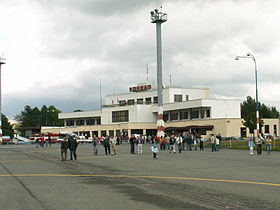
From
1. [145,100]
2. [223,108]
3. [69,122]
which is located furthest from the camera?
[69,122]

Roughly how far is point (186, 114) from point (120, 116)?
61.4ft

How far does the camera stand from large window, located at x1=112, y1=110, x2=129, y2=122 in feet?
321

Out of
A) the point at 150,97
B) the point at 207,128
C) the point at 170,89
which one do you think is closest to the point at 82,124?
the point at 150,97

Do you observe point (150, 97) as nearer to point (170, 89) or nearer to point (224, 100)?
point (170, 89)

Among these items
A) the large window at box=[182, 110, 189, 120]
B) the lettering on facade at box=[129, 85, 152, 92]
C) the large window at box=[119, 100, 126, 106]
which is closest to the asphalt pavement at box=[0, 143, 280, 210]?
the large window at box=[182, 110, 189, 120]

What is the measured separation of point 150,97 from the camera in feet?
321

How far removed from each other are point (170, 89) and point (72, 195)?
8221cm

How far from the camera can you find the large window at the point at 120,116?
321 ft

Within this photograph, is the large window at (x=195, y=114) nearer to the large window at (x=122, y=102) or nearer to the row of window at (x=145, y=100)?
the row of window at (x=145, y=100)

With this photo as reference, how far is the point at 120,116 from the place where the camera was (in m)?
98.9

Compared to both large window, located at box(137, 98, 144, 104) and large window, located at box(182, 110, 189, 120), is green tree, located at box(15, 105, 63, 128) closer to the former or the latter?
large window, located at box(137, 98, 144, 104)

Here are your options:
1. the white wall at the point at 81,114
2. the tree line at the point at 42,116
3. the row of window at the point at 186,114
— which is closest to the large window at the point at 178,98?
the row of window at the point at 186,114

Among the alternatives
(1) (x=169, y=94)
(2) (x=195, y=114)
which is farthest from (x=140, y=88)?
(2) (x=195, y=114)

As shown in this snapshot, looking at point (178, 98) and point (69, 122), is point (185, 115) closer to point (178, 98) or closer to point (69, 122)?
point (178, 98)
